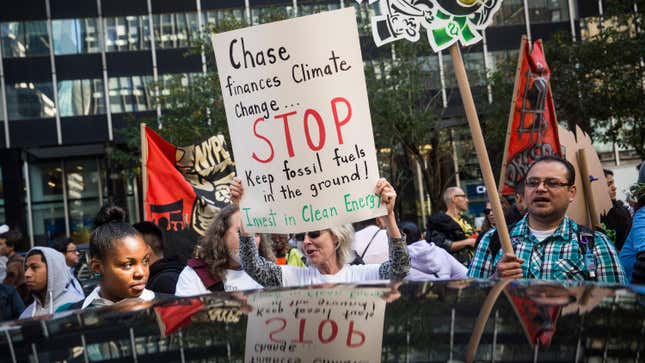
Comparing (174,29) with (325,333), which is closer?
(325,333)

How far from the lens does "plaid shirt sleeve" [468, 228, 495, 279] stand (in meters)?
4.22

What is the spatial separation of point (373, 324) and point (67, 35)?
125 feet

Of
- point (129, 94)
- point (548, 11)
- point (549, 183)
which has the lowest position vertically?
point (549, 183)

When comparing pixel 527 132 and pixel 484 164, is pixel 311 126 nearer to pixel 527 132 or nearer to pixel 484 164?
pixel 484 164

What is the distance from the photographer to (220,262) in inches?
199

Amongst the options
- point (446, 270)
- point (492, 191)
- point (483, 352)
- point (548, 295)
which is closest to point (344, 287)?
point (548, 295)

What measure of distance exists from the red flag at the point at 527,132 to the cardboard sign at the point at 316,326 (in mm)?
5545

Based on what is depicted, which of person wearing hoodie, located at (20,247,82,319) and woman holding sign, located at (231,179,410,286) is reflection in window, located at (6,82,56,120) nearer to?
person wearing hoodie, located at (20,247,82,319)

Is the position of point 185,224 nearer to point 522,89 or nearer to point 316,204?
point 522,89

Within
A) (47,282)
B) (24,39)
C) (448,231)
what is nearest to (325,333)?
(47,282)

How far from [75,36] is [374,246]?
3360 cm

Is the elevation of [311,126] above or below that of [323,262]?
above

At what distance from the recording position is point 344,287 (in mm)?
2010

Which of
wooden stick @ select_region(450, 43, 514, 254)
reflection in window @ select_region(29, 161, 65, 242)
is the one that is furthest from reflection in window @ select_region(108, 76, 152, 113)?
wooden stick @ select_region(450, 43, 514, 254)
